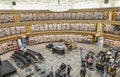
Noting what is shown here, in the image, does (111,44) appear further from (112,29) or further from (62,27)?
(62,27)

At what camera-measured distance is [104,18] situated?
661 inches

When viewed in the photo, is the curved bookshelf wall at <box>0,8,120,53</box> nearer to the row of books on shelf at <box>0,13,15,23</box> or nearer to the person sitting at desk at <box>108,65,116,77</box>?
the row of books on shelf at <box>0,13,15,23</box>

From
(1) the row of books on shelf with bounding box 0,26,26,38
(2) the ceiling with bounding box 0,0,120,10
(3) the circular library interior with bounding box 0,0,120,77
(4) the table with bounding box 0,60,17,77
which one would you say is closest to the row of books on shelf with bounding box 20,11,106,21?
(3) the circular library interior with bounding box 0,0,120,77

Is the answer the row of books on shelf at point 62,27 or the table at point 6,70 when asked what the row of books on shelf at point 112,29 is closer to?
the row of books on shelf at point 62,27

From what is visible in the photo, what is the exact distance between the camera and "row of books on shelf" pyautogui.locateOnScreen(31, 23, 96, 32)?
18.8 metres

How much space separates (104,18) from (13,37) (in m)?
13.3

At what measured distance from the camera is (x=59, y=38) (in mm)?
20125

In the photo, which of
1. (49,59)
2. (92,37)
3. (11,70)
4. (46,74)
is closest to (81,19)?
(92,37)

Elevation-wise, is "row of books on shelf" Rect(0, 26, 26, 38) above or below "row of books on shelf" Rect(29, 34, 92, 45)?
above

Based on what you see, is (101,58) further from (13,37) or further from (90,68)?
(13,37)

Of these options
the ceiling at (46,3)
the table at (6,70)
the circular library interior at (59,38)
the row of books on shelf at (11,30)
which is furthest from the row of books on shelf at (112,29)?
the table at (6,70)

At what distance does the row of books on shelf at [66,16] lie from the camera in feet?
57.2

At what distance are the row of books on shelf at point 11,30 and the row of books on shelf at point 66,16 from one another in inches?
58.3

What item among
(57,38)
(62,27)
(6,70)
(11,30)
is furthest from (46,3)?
(6,70)
